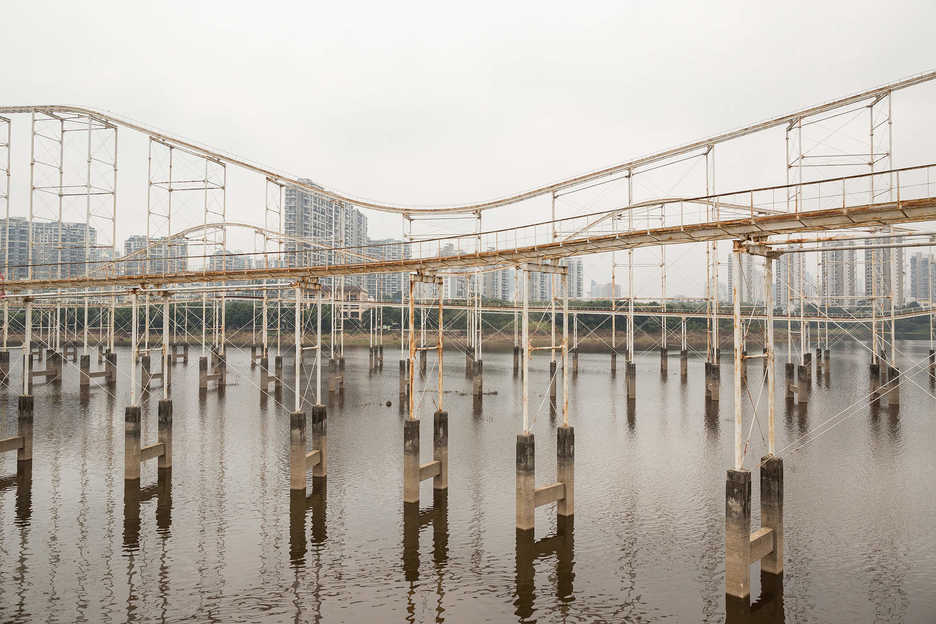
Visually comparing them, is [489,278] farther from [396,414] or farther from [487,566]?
[487,566]

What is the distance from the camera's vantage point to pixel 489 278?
108 m

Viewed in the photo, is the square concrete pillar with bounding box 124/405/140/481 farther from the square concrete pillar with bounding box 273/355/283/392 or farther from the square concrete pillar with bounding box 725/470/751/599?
the square concrete pillar with bounding box 273/355/283/392

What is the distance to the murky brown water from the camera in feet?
43.9

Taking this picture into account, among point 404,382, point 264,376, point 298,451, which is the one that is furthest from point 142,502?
point 264,376

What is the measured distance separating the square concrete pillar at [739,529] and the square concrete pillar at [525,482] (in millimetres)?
5225

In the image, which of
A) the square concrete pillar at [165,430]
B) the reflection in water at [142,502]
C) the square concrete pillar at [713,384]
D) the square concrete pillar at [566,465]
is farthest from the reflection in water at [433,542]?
the square concrete pillar at [713,384]

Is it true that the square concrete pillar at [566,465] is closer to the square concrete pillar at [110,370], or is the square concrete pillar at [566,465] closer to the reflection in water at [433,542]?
the reflection in water at [433,542]

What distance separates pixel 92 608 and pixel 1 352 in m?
41.6

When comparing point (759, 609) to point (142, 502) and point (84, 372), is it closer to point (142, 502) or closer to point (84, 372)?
point (142, 502)

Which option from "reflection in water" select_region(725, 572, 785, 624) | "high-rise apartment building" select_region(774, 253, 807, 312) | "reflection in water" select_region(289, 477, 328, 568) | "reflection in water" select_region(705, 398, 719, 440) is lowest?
"reflection in water" select_region(725, 572, 785, 624)

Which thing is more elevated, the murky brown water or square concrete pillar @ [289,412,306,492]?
square concrete pillar @ [289,412,306,492]

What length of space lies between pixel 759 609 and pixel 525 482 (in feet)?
20.5

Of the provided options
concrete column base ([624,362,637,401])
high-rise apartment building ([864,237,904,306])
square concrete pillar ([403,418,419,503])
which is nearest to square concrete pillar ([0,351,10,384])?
square concrete pillar ([403,418,419,503])

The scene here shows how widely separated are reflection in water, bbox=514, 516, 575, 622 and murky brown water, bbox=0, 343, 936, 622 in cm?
7
